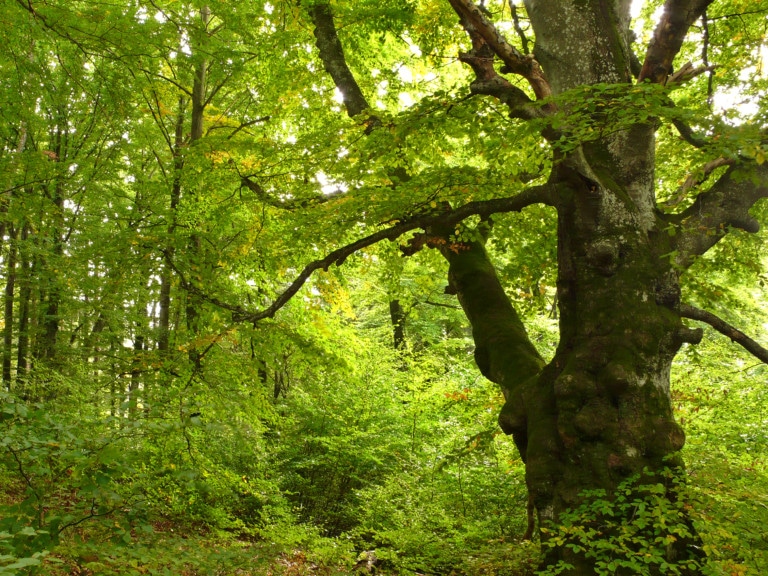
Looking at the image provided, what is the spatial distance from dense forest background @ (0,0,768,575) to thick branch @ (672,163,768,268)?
27 cm

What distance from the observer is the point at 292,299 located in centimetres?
827

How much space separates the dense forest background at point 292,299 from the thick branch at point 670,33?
43 cm

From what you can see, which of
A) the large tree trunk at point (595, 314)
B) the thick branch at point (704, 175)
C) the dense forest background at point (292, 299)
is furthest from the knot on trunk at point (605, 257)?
the thick branch at point (704, 175)

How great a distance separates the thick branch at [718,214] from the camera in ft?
15.1

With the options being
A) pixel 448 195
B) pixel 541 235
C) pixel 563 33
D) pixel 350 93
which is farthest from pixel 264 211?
pixel 563 33

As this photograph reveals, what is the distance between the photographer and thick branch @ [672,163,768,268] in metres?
4.62

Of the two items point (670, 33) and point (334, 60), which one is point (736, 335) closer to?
point (670, 33)

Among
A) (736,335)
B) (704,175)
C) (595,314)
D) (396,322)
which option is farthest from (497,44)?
(396,322)

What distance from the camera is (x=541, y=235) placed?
21.1 feet

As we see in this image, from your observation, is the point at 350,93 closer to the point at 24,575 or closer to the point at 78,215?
the point at 24,575

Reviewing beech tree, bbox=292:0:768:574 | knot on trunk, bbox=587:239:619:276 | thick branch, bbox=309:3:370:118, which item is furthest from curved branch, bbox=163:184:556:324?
thick branch, bbox=309:3:370:118

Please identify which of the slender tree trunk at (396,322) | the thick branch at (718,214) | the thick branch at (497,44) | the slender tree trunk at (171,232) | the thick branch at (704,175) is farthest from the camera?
the slender tree trunk at (396,322)

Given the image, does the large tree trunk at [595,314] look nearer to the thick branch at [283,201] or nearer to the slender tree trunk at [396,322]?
the thick branch at [283,201]

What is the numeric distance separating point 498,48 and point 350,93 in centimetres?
213
